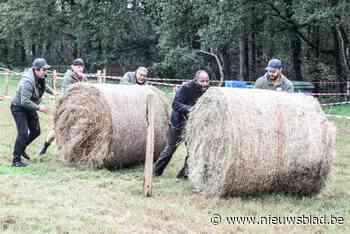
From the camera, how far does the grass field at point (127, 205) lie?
5.59m

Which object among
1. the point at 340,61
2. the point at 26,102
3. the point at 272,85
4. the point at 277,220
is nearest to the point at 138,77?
the point at 26,102

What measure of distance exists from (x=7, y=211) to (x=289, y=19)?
21.0m

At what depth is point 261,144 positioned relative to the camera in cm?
679

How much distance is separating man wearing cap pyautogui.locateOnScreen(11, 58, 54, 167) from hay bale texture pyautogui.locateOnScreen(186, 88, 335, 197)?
3075mm

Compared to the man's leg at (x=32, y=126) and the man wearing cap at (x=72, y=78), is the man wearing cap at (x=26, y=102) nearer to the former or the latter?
the man's leg at (x=32, y=126)

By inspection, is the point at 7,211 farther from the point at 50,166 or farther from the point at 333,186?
the point at 333,186

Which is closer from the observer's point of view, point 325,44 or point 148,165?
point 148,165

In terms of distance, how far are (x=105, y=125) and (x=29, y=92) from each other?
53.5 inches

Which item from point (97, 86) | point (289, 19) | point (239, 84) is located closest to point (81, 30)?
point (289, 19)

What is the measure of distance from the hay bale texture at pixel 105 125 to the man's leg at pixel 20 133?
720mm

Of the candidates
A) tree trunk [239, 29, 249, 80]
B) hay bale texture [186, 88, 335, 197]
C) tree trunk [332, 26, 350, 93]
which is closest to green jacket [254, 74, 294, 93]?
hay bale texture [186, 88, 335, 197]

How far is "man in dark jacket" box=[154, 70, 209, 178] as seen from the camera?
8.23 m

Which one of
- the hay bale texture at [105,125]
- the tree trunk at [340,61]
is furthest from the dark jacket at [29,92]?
the tree trunk at [340,61]

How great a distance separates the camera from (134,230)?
543 centimetres
